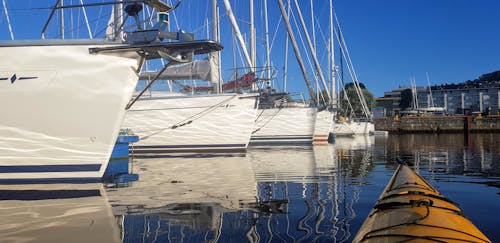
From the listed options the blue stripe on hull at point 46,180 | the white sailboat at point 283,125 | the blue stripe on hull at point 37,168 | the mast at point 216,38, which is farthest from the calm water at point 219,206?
the white sailboat at point 283,125

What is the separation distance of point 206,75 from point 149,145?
4763mm

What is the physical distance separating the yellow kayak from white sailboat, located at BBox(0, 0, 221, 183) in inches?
291

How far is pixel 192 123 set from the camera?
24.2m

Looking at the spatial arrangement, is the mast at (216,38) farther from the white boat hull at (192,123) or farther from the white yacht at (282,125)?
the white yacht at (282,125)

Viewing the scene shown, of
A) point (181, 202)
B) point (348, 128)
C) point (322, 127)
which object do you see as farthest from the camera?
point (348, 128)

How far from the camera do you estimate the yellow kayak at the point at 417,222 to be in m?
3.99

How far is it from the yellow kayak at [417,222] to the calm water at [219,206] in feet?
4.13

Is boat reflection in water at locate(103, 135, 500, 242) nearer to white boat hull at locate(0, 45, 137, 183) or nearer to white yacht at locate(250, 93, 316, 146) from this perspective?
white boat hull at locate(0, 45, 137, 183)

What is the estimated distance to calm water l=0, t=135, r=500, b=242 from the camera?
6730 mm

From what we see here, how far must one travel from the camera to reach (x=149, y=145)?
2475 centimetres

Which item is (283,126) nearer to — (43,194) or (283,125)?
(283,125)

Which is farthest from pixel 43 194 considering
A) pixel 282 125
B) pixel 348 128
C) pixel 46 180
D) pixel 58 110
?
pixel 348 128

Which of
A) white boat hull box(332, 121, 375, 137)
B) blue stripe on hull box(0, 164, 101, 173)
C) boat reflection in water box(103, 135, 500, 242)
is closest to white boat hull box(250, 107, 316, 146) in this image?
boat reflection in water box(103, 135, 500, 242)

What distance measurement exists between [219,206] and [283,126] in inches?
978
